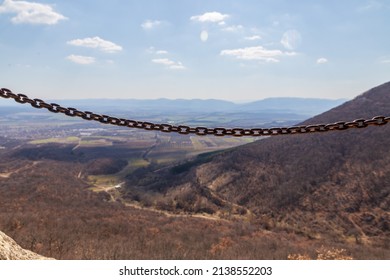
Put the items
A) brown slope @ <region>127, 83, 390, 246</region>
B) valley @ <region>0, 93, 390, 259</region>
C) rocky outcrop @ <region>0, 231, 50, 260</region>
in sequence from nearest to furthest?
rocky outcrop @ <region>0, 231, 50, 260</region>
valley @ <region>0, 93, 390, 259</region>
brown slope @ <region>127, 83, 390, 246</region>

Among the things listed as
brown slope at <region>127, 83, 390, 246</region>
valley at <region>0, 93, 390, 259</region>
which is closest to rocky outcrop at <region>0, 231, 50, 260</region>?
valley at <region>0, 93, 390, 259</region>

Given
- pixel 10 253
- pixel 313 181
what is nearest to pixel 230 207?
pixel 313 181

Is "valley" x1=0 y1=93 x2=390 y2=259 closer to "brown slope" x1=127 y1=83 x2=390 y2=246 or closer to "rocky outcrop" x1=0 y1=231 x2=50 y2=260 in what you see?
"brown slope" x1=127 y1=83 x2=390 y2=246

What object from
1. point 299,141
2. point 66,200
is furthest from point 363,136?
point 66,200

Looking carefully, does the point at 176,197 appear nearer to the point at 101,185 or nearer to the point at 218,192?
the point at 218,192

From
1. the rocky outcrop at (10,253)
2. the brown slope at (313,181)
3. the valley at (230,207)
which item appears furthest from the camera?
the brown slope at (313,181)

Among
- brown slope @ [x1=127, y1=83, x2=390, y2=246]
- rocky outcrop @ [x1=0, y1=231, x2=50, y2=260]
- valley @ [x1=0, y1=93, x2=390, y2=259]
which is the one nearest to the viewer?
rocky outcrop @ [x1=0, y1=231, x2=50, y2=260]

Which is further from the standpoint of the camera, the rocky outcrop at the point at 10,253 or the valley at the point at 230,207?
the valley at the point at 230,207

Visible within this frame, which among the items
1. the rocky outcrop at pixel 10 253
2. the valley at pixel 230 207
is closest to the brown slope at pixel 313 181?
the valley at pixel 230 207

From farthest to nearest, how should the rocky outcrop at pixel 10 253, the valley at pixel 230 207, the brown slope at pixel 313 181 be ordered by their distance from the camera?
the brown slope at pixel 313 181, the valley at pixel 230 207, the rocky outcrop at pixel 10 253

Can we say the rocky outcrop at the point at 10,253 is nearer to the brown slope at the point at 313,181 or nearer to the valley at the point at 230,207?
the valley at the point at 230,207
